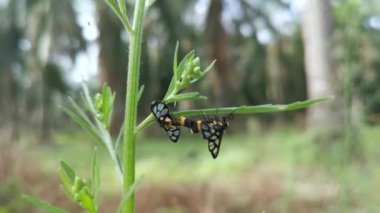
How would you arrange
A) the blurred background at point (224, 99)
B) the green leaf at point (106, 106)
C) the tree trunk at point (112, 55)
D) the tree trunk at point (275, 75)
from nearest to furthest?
the green leaf at point (106, 106) < the blurred background at point (224, 99) < the tree trunk at point (112, 55) < the tree trunk at point (275, 75)

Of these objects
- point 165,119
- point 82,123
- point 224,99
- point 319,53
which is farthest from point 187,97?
point 224,99

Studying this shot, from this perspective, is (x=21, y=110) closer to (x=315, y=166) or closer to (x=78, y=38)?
(x=78, y=38)

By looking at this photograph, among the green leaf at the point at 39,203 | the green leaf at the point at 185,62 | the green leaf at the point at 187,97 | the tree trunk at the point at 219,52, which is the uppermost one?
the green leaf at the point at 185,62

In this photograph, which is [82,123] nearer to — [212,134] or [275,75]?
[212,134]

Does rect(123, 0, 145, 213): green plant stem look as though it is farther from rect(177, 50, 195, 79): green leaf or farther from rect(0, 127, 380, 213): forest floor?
rect(0, 127, 380, 213): forest floor

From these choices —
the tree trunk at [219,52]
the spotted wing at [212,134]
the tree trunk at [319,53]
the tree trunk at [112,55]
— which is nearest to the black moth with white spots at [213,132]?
the spotted wing at [212,134]

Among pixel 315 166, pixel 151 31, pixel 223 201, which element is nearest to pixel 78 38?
pixel 151 31

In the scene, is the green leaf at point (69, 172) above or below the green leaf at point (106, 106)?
below

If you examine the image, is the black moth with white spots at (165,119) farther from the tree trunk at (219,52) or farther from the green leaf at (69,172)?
the tree trunk at (219,52)

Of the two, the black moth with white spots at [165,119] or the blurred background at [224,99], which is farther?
the blurred background at [224,99]
